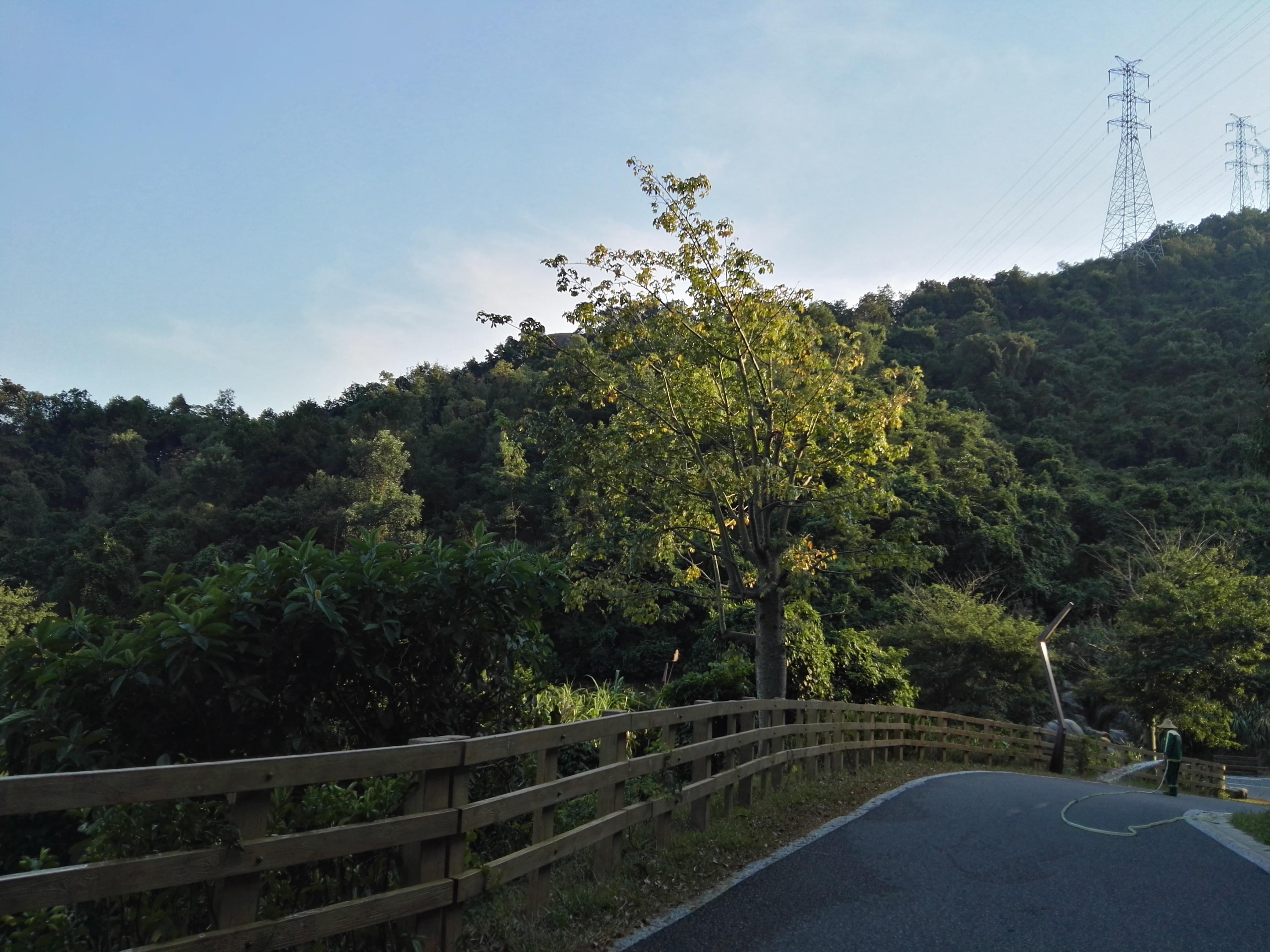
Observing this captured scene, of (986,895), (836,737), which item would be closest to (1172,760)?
(836,737)

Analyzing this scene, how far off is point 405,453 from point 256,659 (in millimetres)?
56551

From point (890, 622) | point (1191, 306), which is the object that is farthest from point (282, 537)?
point (1191, 306)

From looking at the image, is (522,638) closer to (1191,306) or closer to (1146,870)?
(1146,870)

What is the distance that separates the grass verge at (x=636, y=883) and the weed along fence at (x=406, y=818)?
0.14 m

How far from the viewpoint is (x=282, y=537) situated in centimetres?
5269

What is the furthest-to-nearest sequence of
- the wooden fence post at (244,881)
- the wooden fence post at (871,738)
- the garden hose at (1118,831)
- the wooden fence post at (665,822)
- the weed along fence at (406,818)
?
the wooden fence post at (871,738) < the garden hose at (1118,831) < the wooden fence post at (665,822) < the wooden fence post at (244,881) < the weed along fence at (406,818)

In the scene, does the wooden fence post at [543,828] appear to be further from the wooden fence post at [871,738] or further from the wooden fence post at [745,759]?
the wooden fence post at [871,738]

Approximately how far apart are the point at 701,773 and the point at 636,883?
1.60 meters

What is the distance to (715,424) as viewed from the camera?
14.3 m

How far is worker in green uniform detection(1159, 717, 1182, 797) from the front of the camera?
12.9 meters

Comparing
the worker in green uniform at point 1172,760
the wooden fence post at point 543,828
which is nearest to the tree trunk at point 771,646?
the worker in green uniform at point 1172,760

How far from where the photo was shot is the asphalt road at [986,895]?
16.3ft

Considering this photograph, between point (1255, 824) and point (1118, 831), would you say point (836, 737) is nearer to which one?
point (1118, 831)

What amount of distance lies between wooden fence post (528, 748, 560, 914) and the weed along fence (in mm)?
11
